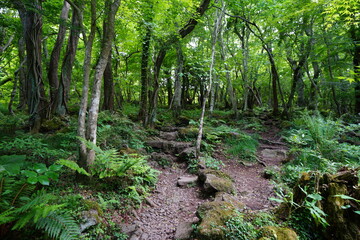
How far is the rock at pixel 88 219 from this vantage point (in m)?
2.66

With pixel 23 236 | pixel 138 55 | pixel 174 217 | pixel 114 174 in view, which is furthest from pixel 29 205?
pixel 138 55

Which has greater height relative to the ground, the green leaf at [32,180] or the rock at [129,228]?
the green leaf at [32,180]

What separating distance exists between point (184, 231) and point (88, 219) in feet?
5.03

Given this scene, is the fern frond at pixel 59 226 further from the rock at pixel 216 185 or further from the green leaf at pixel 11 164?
the rock at pixel 216 185

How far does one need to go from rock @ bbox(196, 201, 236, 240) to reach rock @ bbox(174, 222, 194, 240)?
25cm

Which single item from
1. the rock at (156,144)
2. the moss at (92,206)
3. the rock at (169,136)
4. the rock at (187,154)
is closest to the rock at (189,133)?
the rock at (169,136)

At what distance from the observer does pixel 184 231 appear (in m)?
3.10

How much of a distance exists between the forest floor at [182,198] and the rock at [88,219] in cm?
55

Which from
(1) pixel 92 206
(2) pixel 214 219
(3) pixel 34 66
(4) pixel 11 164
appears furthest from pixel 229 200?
(3) pixel 34 66

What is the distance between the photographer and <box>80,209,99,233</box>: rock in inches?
105

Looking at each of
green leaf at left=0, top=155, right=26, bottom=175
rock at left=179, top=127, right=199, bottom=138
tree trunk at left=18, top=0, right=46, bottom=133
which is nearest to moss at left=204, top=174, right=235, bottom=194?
green leaf at left=0, top=155, right=26, bottom=175

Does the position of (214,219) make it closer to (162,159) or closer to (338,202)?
(338,202)

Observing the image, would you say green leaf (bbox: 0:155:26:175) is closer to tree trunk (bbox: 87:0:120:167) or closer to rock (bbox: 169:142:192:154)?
tree trunk (bbox: 87:0:120:167)

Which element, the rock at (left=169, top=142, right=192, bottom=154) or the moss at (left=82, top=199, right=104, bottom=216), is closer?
the moss at (left=82, top=199, right=104, bottom=216)
